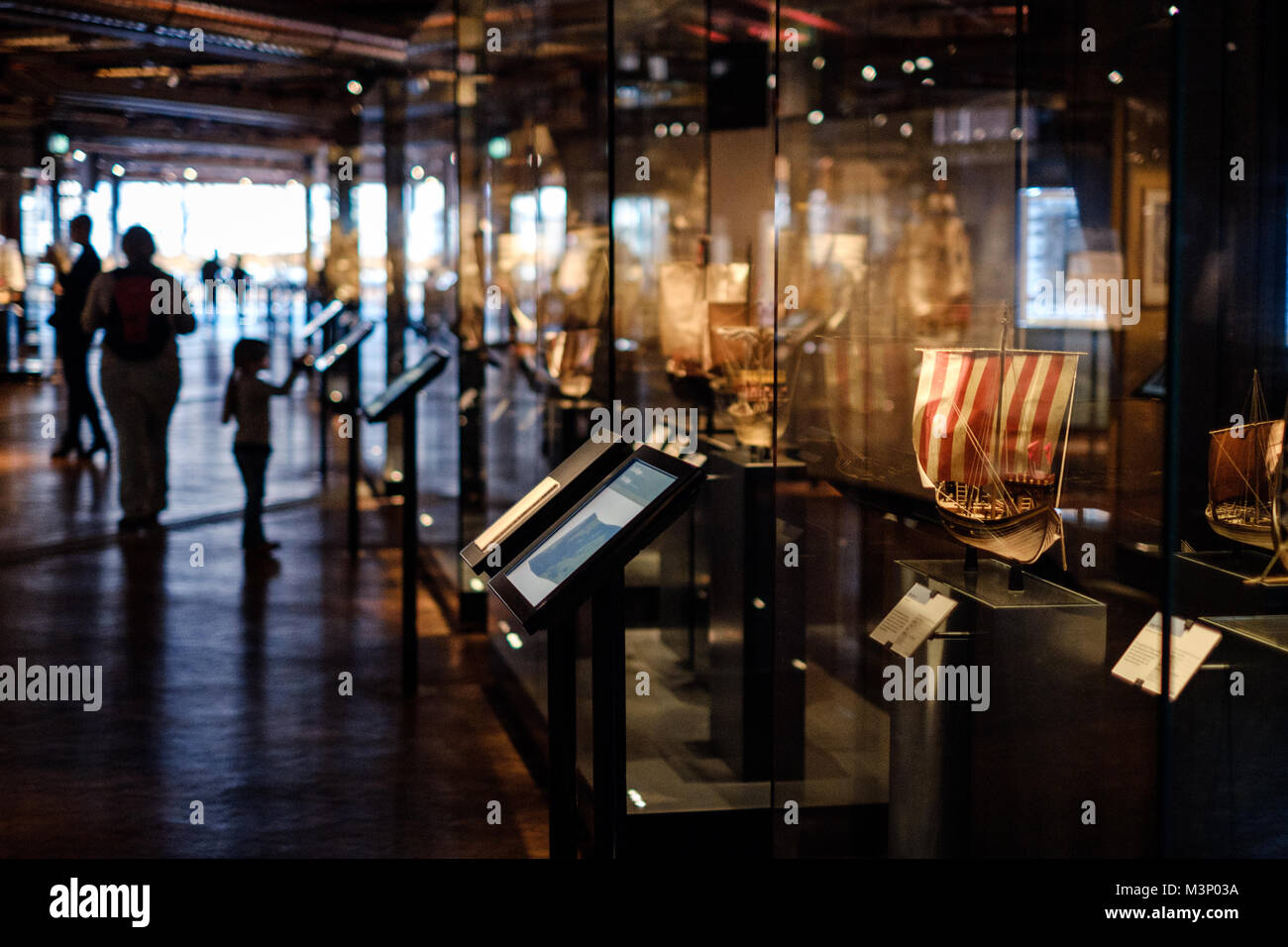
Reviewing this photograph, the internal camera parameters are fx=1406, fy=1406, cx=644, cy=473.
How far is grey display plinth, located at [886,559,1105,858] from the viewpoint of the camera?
2.31 metres

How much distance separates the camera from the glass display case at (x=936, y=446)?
7.59 ft

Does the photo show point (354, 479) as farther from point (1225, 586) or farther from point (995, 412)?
point (1225, 586)

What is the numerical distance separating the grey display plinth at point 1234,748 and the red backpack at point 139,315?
5913 millimetres

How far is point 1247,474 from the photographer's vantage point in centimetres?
250

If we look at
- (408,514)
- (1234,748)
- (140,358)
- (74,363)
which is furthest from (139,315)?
(1234,748)

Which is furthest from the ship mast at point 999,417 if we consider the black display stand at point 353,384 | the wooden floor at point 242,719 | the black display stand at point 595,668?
the black display stand at point 353,384

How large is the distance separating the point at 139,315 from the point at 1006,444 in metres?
5.75

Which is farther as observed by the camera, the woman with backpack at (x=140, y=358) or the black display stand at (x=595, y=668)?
the woman with backpack at (x=140, y=358)

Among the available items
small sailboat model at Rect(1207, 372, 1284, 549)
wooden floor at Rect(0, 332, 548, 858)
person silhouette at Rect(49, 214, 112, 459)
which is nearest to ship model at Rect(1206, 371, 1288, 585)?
small sailboat model at Rect(1207, 372, 1284, 549)

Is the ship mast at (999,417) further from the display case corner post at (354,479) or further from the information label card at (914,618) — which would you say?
the display case corner post at (354,479)

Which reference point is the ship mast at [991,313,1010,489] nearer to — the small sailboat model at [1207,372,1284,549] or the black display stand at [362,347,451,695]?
the small sailboat model at [1207,372,1284,549]

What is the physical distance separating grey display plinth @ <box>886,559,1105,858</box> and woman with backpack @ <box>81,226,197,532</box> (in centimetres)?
552

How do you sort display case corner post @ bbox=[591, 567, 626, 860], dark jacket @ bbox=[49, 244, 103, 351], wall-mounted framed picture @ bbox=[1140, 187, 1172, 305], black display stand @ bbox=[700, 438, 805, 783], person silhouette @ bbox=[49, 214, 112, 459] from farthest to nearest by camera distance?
person silhouette @ bbox=[49, 214, 112, 459] → dark jacket @ bbox=[49, 244, 103, 351] → black display stand @ bbox=[700, 438, 805, 783] → wall-mounted framed picture @ bbox=[1140, 187, 1172, 305] → display case corner post @ bbox=[591, 567, 626, 860]

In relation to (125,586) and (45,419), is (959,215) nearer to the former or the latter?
(125,586)
